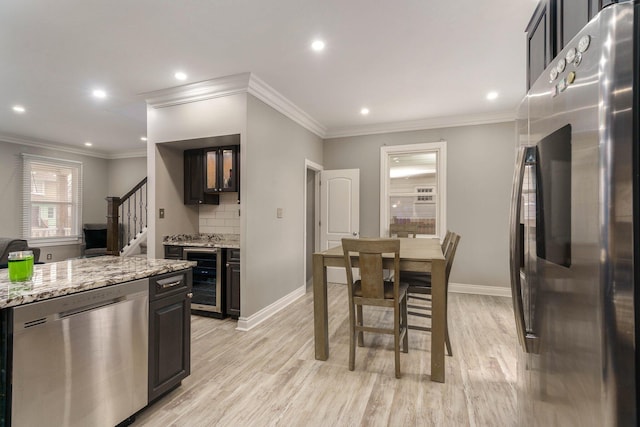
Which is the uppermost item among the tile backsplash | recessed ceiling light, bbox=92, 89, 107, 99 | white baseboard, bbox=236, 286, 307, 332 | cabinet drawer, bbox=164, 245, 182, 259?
recessed ceiling light, bbox=92, 89, 107, 99

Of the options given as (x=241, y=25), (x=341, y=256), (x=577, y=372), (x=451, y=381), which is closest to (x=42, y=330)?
(x=341, y=256)

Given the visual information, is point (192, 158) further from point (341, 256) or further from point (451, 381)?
point (451, 381)

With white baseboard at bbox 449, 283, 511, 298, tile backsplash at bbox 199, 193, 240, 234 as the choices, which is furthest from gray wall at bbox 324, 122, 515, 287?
tile backsplash at bbox 199, 193, 240, 234

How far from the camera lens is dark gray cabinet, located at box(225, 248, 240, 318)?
346 cm

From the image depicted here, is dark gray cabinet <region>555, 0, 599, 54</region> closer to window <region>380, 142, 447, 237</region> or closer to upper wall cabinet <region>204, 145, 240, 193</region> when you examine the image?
upper wall cabinet <region>204, 145, 240, 193</region>

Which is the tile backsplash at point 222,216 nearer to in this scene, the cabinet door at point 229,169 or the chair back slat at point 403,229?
the cabinet door at point 229,169

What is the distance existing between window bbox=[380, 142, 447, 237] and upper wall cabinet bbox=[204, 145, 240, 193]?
253 centimetres

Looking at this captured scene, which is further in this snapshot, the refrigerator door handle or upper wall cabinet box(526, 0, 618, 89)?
the refrigerator door handle

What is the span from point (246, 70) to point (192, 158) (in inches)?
63.0

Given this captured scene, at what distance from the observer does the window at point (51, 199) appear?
5.89m

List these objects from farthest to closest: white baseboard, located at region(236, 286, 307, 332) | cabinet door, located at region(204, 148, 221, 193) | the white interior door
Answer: the white interior door < cabinet door, located at region(204, 148, 221, 193) < white baseboard, located at region(236, 286, 307, 332)

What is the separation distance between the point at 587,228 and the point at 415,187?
4272 millimetres

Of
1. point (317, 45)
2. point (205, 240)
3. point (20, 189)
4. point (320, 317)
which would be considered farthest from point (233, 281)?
point (20, 189)

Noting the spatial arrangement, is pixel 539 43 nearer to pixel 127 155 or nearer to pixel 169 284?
pixel 169 284
